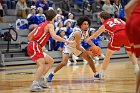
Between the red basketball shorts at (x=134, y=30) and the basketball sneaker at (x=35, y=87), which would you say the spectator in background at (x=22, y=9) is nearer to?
the basketball sneaker at (x=35, y=87)

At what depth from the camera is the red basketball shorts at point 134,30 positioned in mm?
3561

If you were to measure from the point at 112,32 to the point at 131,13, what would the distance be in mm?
5457

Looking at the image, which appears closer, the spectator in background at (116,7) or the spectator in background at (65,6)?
the spectator in background at (65,6)

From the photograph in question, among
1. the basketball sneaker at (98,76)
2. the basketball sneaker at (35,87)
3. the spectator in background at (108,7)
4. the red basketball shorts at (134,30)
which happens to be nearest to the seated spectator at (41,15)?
the spectator in background at (108,7)

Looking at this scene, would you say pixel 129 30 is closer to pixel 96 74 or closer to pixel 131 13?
pixel 131 13

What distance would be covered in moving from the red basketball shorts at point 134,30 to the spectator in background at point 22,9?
13.8 meters

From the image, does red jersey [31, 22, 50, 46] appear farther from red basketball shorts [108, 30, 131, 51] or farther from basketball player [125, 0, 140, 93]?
basketball player [125, 0, 140, 93]

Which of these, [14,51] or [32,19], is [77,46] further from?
[32,19]

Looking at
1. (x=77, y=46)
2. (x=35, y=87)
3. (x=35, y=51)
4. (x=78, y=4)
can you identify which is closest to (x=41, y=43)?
(x=35, y=51)

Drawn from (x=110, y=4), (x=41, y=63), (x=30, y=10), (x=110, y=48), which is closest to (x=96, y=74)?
(x=110, y=48)

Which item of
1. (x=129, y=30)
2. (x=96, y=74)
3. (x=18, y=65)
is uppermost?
(x=129, y=30)

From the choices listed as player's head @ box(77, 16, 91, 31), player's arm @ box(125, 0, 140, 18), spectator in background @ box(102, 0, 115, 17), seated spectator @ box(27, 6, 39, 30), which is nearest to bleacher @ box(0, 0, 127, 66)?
seated spectator @ box(27, 6, 39, 30)

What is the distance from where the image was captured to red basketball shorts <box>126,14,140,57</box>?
11.7 feet

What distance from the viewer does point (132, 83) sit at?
816 cm
